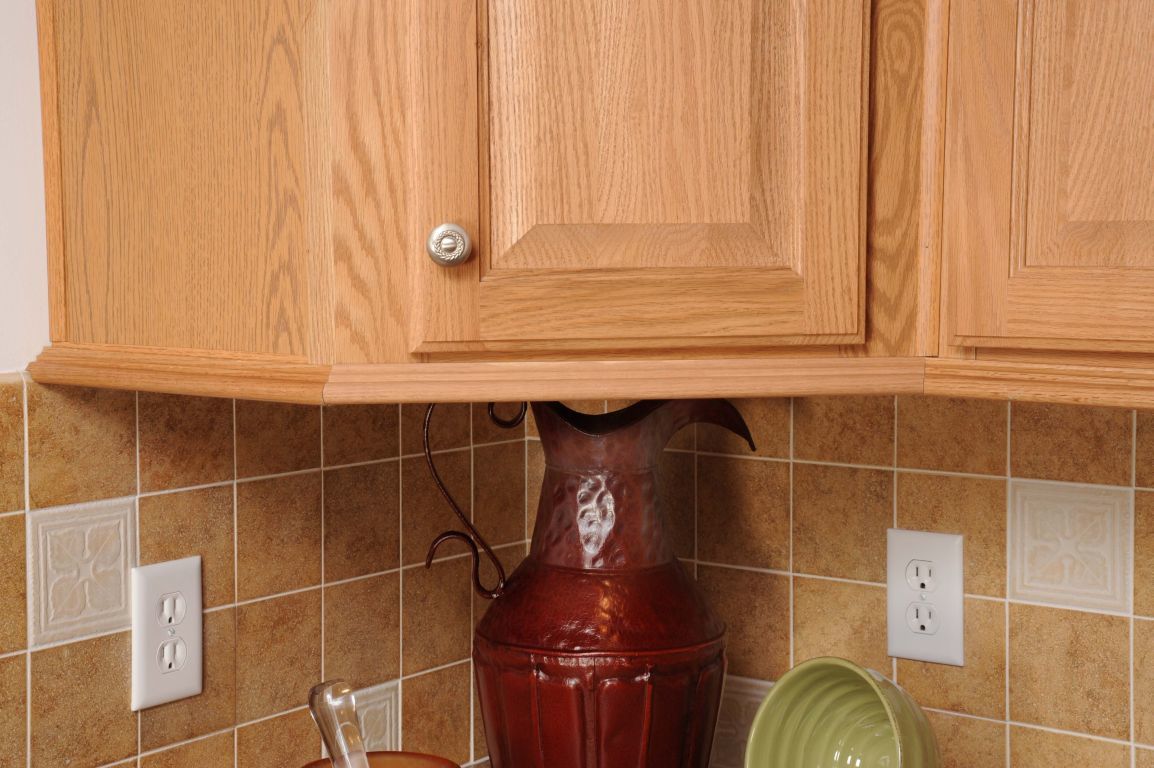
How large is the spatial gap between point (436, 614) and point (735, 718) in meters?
0.34

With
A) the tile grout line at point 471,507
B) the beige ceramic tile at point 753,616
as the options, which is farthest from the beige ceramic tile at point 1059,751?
the tile grout line at point 471,507

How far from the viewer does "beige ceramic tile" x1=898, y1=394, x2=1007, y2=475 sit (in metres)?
1.14

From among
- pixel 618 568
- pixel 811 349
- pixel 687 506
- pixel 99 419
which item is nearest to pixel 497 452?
pixel 687 506

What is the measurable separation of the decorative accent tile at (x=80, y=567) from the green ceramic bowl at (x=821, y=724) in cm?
57

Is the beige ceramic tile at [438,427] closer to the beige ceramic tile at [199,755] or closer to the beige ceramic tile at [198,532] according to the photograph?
the beige ceramic tile at [198,532]

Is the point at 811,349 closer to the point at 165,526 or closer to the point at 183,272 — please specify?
the point at 183,272

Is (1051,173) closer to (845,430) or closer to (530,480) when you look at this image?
(845,430)

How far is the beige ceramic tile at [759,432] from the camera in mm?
1250

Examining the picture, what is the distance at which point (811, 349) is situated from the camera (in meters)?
0.84

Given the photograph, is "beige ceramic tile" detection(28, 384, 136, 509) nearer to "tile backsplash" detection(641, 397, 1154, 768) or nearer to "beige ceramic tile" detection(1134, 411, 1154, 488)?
"tile backsplash" detection(641, 397, 1154, 768)

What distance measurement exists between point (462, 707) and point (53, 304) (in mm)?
624

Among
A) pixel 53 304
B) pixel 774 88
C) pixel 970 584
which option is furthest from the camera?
pixel 970 584

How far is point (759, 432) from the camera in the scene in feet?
4.15

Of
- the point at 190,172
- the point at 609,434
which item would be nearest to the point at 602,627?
the point at 609,434
